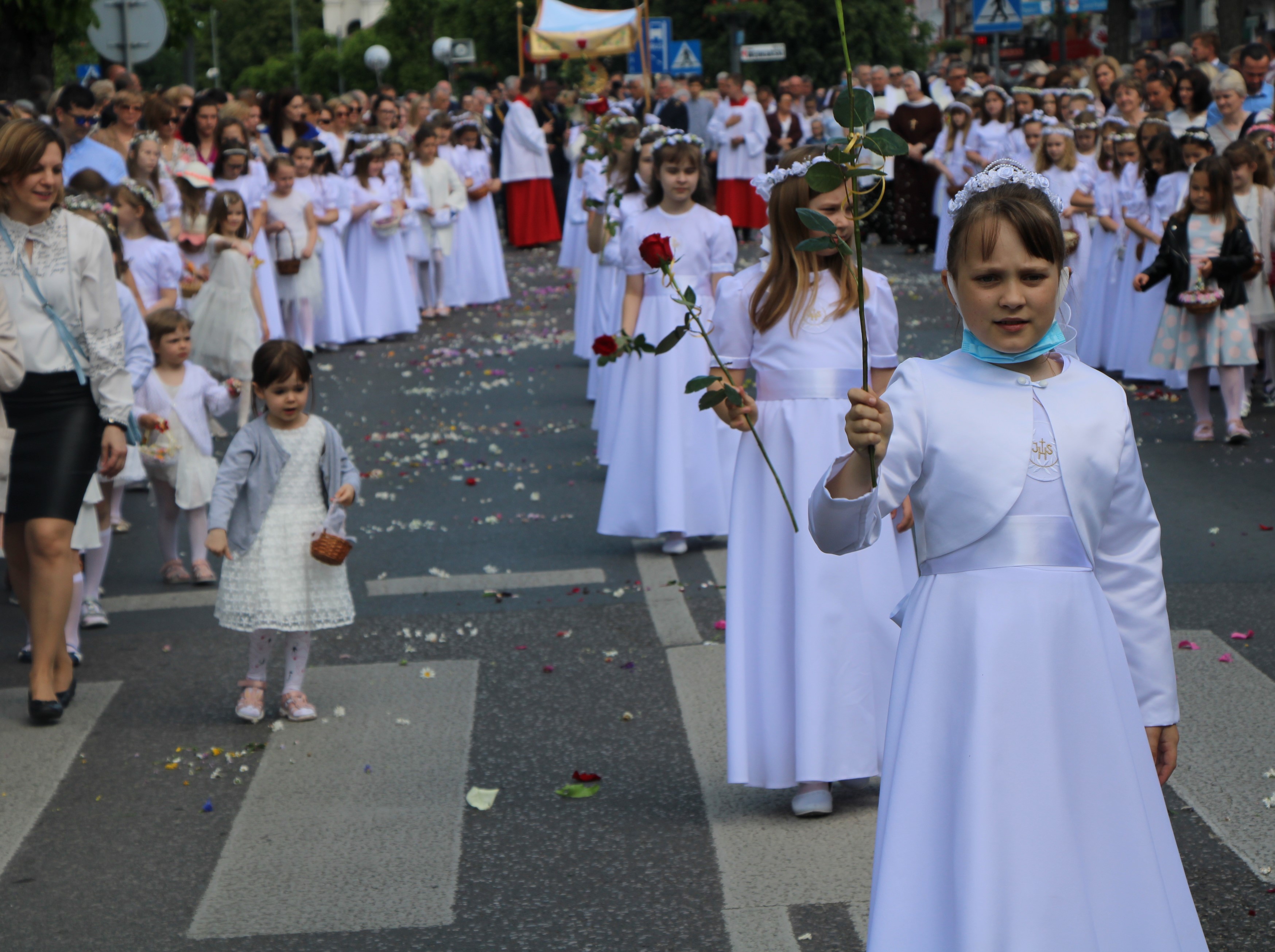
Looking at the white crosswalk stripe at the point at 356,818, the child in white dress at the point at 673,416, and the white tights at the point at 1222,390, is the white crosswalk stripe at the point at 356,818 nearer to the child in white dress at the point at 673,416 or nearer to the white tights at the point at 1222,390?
the child in white dress at the point at 673,416

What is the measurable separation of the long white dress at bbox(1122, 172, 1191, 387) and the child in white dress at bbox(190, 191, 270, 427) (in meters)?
6.42

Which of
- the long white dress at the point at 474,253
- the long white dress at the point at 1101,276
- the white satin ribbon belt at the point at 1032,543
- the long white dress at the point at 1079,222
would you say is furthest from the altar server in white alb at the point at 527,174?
the white satin ribbon belt at the point at 1032,543

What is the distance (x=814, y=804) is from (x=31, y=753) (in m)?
2.88

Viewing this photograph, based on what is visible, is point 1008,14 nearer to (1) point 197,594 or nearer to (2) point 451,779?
(1) point 197,594

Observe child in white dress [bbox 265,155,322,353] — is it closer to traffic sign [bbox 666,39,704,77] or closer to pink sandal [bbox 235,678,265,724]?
pink sandal [bbox 235,678,265,724]

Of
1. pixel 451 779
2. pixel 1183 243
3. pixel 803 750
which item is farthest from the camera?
pixel 1183 243

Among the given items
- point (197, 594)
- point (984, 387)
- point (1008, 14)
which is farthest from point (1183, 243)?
point (1008, 14)

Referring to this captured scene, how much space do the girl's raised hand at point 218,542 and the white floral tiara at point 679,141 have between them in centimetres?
344

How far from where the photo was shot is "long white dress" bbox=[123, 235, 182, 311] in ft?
35.1

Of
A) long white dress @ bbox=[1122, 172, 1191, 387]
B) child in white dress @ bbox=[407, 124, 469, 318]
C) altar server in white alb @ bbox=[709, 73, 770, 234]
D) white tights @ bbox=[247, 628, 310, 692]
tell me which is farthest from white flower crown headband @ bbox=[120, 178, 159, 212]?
altar server in white alb @ bbox=[709, 73, 770, 234]

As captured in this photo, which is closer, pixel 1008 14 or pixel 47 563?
pixel 47 563

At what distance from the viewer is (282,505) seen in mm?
6230

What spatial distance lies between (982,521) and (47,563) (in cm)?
420

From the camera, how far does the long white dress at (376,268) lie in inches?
718
